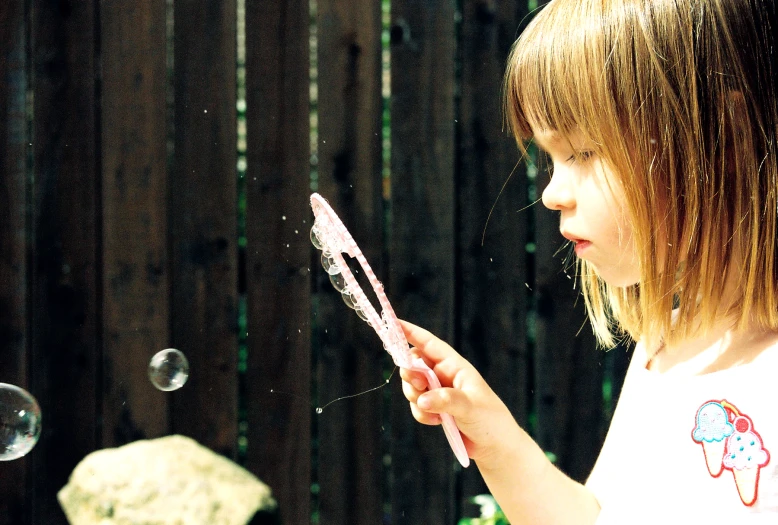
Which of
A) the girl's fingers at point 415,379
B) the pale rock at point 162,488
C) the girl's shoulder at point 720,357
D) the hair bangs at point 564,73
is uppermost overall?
the hair bangs at point 564,73

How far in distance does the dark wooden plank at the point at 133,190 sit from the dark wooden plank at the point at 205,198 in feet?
0.14

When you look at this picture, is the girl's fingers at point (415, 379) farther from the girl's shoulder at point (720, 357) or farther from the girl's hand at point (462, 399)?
the girl's shoulder at point (720, 357)

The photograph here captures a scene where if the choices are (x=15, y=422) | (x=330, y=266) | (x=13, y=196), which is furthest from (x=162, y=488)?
(x=330, y=266)

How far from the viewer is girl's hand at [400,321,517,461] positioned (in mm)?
1170

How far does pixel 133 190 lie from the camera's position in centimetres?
238

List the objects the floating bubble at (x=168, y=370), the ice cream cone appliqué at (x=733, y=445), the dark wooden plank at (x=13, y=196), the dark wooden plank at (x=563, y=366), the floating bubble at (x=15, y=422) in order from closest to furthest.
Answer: the ice cream cone appliqué at (x=733, y=445), the floating bubble at (x=15, y=422), the floating bubble at (x=168, y=370), the dark wooden plank at (x=13, y=196), the dark wooden plank at (x=563, y=366)

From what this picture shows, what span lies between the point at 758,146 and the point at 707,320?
0.23 meters

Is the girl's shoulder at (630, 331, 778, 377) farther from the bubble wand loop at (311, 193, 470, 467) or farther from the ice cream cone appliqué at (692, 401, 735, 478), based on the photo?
the bubble wand loop at (311, 193, 470, 467)

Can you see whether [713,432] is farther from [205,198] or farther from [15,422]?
[205,198]

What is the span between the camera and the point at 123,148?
2.38m

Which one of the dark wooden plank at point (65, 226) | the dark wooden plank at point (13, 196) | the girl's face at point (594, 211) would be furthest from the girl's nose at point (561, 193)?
the dark wooden plank at point (13, 196)

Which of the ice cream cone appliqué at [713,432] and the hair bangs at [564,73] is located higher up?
the hair bangs at [564,73]

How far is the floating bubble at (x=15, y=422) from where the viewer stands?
1.91 m

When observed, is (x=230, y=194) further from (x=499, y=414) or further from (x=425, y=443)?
(x=499, y=414)
